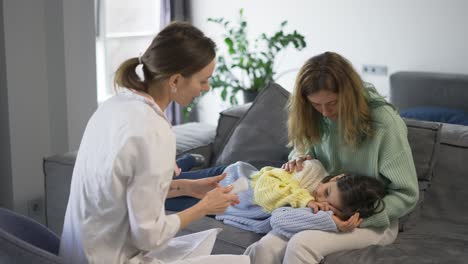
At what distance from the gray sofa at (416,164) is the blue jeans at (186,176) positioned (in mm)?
119

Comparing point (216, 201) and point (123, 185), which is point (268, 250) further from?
point (123, 185)

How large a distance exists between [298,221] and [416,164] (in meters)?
0.60

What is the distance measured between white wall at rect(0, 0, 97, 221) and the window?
1042 millimetres

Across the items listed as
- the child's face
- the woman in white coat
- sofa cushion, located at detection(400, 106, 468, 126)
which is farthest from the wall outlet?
the woman in white coat

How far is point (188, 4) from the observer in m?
5.20

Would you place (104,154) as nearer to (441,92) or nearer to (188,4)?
(441,92)

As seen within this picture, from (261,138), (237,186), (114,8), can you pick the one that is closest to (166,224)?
(237,186)

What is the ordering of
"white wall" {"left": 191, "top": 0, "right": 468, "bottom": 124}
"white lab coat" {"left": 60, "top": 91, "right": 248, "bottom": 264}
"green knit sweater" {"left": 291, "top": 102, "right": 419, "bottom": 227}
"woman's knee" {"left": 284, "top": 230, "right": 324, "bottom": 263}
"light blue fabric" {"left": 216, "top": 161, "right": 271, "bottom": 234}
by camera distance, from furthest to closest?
"white wall" {"left": 191, "top": 0, "right": 468, "bottom": 124} < "light blue fabric" {"left": 216, "top": 161, "right": 271, "bottom": 234} < "green knit sweater" {"left": 291, "top": 102, "right": 419, "bottom": 227} < "woman's knee" {"left": 284, "top": 230, "right": 324, "bottom": 263} < "white lab coat" {"left": 60, "top": 91, "right": 248, "bottom": 264}

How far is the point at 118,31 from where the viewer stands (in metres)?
4.82

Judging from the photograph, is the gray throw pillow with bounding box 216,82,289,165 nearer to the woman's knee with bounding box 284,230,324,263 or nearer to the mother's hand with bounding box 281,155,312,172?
the mother's hand with bounding box 281,155,312,172

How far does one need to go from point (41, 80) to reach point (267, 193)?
158cm

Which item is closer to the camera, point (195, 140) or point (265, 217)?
point (265, 217)

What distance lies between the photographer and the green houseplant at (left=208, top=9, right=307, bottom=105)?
433cm

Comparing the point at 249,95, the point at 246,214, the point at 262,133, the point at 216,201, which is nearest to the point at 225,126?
the point at 262,133
